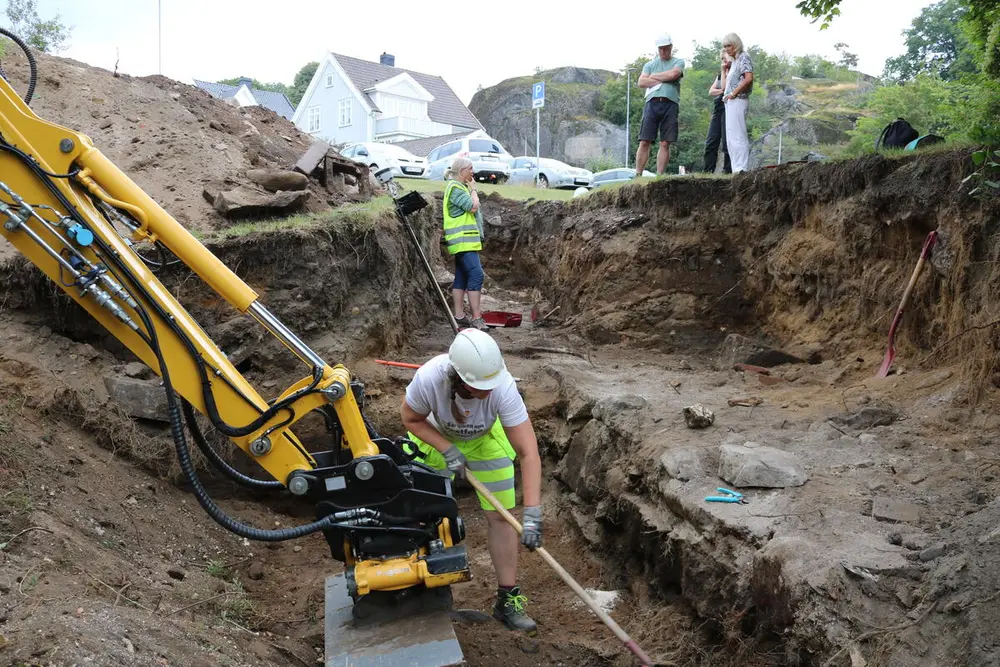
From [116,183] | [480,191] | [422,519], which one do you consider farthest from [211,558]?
[480,191]

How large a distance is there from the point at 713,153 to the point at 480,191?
6.72 meters

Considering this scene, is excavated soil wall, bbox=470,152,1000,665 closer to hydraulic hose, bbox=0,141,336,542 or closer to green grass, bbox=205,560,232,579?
hydraulic hose, bbox=0,141,336,542

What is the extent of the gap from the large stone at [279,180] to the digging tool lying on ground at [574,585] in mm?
4915

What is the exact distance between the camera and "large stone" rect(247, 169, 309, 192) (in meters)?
8.30

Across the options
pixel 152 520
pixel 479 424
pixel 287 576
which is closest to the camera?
pixel 479 424

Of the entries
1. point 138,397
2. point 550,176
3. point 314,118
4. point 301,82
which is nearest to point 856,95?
point 550,176

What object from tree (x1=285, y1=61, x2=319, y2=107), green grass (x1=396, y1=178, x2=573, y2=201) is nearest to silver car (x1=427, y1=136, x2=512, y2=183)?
green grass (x1=396, y1=178, x2=573, y2=201)

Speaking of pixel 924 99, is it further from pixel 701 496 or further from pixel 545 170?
pixel 701 496

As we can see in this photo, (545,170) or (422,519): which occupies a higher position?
(545,170)

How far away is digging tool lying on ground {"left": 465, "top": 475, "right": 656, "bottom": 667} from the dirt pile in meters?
4.43

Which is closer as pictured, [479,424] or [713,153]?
[479,424]

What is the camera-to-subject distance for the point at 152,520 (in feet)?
16.8

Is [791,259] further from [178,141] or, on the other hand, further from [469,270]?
[178,141]

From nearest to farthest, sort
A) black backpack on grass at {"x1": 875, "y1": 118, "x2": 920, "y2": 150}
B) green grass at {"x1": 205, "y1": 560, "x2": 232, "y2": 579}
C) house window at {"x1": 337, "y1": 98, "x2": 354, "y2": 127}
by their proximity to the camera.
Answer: green grass at {"x1": 205, "y1": 560, "x2": 232, "y2": 579} < black backpack on grass at {"x1": 875, "y1": 118, "x2": 920, "y2": 150} < house window at {"x1": 337, "y1": 98, "x2": 354, "y2": 127}
